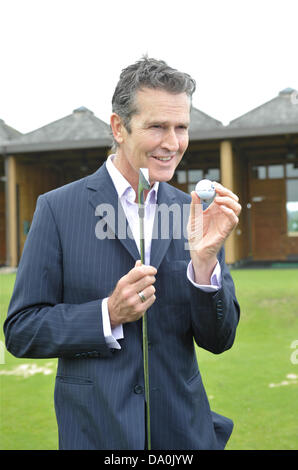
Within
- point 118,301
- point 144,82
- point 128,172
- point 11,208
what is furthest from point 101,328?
point 11,208

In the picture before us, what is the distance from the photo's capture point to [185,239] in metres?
2.07

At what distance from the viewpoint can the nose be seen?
70.4 inches

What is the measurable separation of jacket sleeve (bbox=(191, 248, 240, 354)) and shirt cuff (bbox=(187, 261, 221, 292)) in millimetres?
15

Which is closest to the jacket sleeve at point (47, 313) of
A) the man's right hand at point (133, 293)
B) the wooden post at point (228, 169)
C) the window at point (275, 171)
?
the man's right hand at point (133, 293)

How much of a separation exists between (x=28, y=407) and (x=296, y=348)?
3604 millimetres

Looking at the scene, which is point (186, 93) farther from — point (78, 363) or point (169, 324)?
point (78, 363)

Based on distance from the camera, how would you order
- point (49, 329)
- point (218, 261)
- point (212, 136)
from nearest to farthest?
point (49, 329), point (218, 261), point (212, 136)

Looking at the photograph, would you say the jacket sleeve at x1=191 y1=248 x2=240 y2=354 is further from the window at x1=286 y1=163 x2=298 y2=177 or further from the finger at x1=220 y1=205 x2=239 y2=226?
the window at x1=286 y1=163 x2=298 y2=177

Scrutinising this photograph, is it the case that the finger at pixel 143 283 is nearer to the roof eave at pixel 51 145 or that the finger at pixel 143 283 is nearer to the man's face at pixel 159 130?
the man's face at pixel 159 130

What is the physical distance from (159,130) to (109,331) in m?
0.75

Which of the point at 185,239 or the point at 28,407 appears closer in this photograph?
the point at 185,239

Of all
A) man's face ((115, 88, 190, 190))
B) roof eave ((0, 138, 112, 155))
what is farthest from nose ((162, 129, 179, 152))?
roof eave ((0, 138, 112, 155))

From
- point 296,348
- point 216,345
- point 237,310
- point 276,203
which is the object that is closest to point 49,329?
point 216,345

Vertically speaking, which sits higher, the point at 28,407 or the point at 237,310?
the point at 237,310
